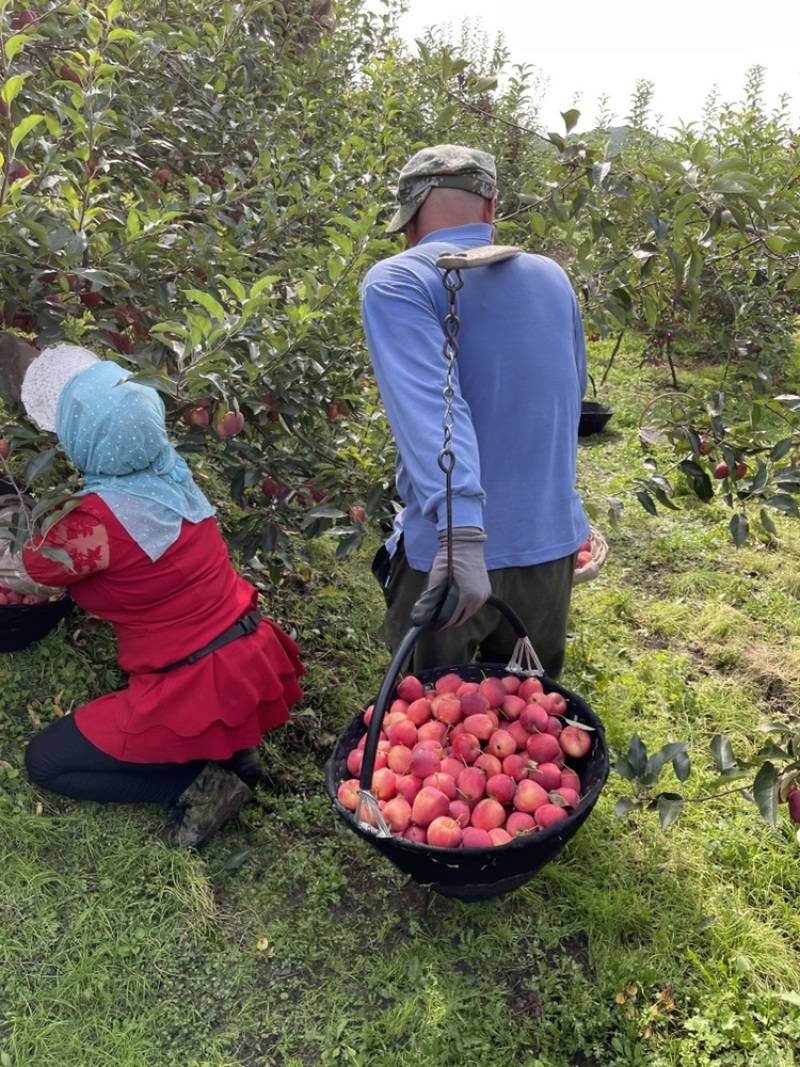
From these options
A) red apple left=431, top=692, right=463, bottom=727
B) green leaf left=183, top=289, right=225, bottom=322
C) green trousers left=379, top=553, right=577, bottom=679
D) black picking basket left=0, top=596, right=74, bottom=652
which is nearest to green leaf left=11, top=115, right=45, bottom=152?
green leaf left=183, top=289, right=225, bottom=322

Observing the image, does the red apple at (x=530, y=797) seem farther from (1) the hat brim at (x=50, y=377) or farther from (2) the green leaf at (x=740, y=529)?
(1) the hat brim at (x=50, y=377)

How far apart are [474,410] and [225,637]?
961 mm

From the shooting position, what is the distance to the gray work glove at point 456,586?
53.7 inches

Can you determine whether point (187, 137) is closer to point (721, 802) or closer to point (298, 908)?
point (298, 908)

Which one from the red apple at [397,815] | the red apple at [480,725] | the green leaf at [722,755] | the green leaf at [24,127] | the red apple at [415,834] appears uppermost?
the green leaf at [24,127]

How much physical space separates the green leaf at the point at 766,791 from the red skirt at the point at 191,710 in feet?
4.36

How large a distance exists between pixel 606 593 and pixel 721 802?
1.36 m

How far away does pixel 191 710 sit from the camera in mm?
2121

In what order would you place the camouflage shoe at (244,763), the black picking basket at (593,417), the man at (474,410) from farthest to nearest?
the black picking basket at (593,417) → the camouflage shoe at (244,763) → the man at (474,410)

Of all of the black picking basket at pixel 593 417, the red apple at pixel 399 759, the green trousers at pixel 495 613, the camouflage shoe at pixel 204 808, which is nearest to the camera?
the red apple at pixel 399 759

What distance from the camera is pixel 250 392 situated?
2.25 metres

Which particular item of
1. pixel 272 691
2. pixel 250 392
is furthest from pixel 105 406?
pixel 272 691

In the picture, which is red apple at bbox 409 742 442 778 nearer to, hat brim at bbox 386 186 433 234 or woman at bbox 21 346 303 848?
woman at bbox 21 346 303 848

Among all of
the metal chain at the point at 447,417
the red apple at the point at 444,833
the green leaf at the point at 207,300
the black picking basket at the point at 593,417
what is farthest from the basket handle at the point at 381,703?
the black picking basket at the point at 593,417
